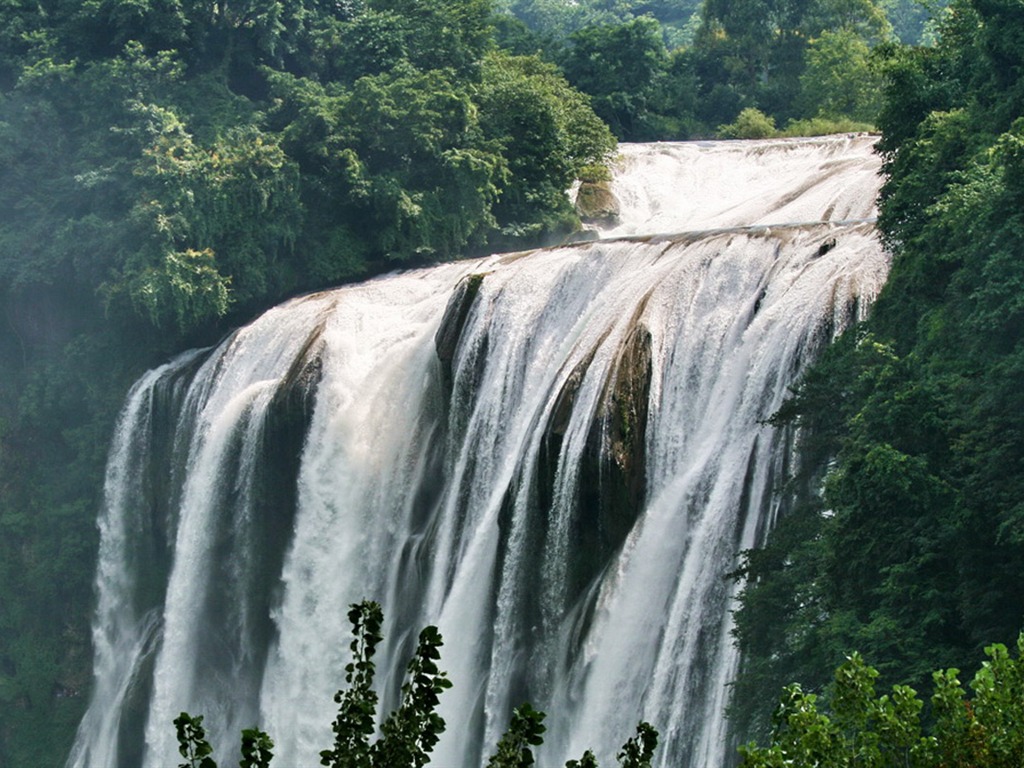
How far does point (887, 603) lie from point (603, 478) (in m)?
5.66

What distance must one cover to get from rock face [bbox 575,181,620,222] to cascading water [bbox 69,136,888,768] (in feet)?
4.95

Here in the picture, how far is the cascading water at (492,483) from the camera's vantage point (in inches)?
902

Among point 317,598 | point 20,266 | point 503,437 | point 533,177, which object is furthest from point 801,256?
point 20,266

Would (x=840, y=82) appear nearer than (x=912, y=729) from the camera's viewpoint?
No

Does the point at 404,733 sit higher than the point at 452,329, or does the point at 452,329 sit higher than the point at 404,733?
the point at 452,329

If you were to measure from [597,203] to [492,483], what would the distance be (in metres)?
16.3

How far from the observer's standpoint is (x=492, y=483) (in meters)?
27.2

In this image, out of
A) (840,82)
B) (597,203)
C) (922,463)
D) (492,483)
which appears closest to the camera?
(922,463)

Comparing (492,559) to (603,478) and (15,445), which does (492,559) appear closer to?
(603,478)

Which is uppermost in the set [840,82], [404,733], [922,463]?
[840,82]

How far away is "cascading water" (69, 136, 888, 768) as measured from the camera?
22.9 metres

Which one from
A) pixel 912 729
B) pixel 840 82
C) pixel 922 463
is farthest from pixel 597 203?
pixel 912 729

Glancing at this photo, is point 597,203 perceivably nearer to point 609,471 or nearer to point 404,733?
point 609,471

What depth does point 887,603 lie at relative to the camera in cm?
1920
